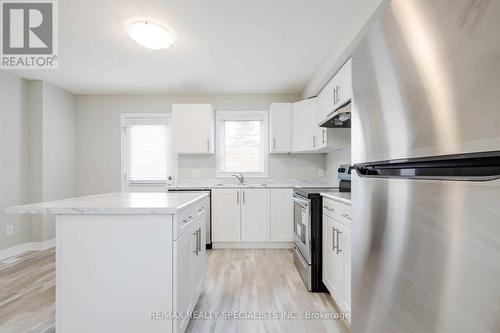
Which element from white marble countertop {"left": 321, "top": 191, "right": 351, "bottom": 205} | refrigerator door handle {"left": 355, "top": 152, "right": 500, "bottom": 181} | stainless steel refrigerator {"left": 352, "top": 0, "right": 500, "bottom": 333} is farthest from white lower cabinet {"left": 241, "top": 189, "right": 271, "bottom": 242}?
refrigerator door handle {"left": 355, "top": 152, "right": 500, "bottom": 181}

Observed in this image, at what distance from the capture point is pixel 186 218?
163cm

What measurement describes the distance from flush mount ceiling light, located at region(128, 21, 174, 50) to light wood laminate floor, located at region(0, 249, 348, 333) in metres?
2.45

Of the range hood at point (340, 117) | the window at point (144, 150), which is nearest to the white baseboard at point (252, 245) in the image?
the window at point (144, 150)

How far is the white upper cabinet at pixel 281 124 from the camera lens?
384 centimetres

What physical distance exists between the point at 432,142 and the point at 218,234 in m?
3.33

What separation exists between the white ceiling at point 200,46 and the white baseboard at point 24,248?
7.84 feet

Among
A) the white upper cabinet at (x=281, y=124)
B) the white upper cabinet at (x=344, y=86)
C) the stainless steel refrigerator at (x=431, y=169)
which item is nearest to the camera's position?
the stainless steel refrigerator at (x=431, y=169)

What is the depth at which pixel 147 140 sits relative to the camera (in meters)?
4.27

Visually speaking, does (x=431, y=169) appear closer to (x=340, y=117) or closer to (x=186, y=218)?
(x=186, y=218)

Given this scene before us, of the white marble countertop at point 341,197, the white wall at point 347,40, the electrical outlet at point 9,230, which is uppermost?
the white wall at point 347,40

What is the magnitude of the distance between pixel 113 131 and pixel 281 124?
293 centimetres

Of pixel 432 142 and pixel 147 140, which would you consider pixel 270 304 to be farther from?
pixel 147 140

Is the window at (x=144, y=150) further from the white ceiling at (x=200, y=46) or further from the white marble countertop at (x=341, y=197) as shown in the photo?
the white marble countertop at (x=341, y=197)

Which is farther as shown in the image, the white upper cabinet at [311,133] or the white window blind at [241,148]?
the white window blind at [241,148]
